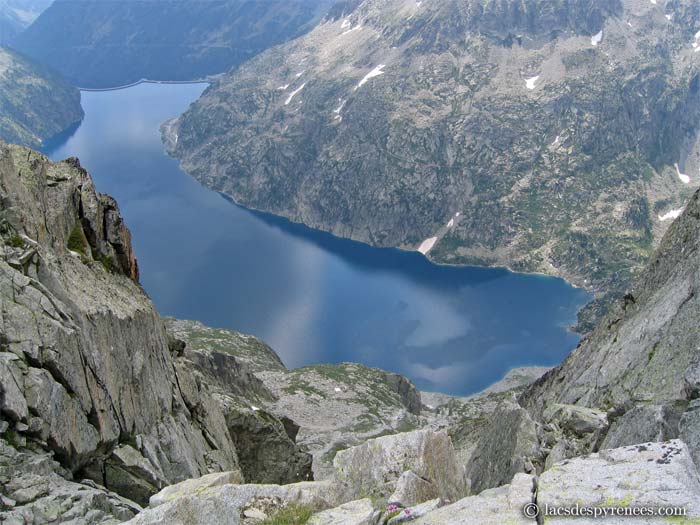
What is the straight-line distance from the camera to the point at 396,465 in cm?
2809

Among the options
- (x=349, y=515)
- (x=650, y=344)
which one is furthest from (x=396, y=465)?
(x=650, y=344)

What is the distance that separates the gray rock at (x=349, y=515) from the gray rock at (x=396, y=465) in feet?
13.1

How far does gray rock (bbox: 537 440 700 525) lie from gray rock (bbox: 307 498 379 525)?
5440mm

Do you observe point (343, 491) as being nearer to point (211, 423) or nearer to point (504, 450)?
point (504, 450)

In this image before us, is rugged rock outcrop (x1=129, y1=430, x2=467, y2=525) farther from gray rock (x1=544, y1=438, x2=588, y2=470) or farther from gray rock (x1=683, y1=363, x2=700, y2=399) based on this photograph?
gray rock (x1=683, y1=363, x2=700, y2=399)

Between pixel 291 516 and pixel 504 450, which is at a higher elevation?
pixel 504 450

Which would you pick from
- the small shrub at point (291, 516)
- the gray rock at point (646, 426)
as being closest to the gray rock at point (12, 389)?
the small shrub at point (291, 516)

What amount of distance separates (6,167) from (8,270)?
709 cm

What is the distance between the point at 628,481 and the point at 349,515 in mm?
8500

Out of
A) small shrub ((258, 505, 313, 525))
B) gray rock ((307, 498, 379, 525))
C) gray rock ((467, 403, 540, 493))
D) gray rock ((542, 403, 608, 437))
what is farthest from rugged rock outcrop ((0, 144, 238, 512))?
gray rock ((542, 403, 608, 437))

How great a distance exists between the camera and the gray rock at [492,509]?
18125 mm

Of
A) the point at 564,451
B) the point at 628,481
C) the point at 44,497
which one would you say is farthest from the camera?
the point at 564,451

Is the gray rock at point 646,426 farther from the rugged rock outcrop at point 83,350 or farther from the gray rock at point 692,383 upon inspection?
the rugged rock outcrop at point 83,350

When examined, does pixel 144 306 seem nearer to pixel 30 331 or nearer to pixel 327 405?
pixel 30 331
